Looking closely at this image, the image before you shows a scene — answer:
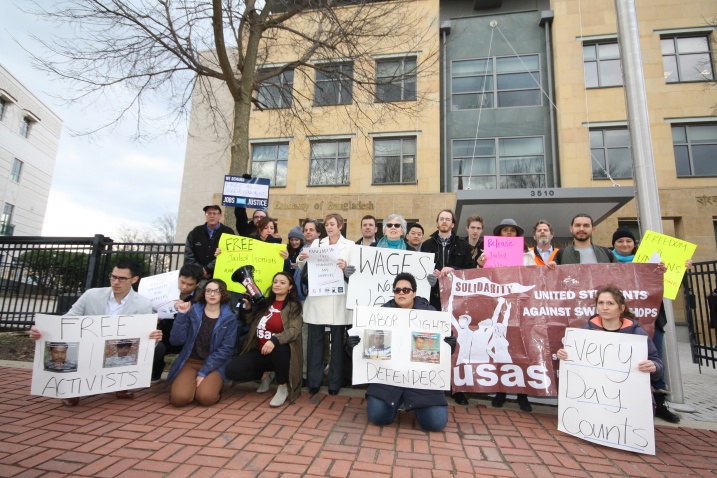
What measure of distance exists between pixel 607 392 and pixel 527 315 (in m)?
1.21

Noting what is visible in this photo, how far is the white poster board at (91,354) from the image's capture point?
3.73 metres

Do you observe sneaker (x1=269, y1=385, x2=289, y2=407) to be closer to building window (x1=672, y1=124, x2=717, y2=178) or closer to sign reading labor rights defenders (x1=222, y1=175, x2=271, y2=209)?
sign reading labor rights defenders (x1=222, y1=175, x2=271, y2=209)

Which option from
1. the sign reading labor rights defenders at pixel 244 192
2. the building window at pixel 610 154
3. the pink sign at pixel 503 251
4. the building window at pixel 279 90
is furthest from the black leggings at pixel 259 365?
the building window at pixel 610 154

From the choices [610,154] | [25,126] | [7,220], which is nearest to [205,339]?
[610,154]

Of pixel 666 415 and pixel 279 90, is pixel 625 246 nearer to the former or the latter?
pixel 666 415

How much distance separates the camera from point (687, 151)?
14.6m

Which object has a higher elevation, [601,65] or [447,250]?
[601,65]

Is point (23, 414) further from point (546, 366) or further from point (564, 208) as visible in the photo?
point (564, 208)

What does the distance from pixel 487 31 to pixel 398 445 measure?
18.6m

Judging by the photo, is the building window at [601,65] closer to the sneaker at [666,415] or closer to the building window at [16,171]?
the sneaker at [666,415]

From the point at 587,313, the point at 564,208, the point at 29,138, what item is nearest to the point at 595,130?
the point at 564,208

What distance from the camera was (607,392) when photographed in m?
3.44

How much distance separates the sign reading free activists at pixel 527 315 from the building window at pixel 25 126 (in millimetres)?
48837

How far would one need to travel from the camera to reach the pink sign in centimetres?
486
